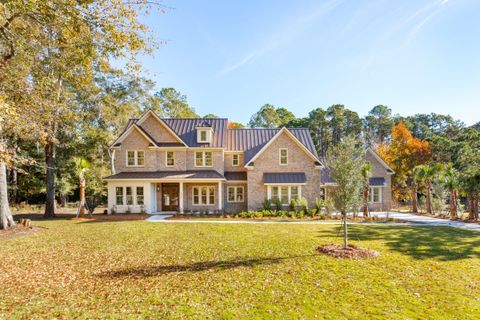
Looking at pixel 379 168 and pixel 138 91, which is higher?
pixel 138 91

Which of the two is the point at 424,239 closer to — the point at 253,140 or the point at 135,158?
the point at 253,140

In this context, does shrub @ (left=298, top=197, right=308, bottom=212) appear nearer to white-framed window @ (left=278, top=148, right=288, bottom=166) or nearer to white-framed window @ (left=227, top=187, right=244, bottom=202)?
white-framed window @ (left=278, top=148, right=288, bottom=166)

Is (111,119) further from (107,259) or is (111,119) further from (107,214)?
(107,259)

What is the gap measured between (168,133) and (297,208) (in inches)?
542

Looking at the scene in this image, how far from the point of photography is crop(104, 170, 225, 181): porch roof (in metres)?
23.8

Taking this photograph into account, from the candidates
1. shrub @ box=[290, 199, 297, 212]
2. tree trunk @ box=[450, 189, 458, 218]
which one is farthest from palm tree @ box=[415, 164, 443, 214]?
shrub @ box=[290, 199, 297, 212]

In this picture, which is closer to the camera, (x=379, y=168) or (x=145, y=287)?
(x=145, y=287)

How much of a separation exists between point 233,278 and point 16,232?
1401cm

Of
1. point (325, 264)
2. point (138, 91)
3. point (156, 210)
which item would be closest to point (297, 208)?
point (156, 210)

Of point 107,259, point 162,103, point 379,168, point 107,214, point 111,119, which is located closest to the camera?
point 107,259

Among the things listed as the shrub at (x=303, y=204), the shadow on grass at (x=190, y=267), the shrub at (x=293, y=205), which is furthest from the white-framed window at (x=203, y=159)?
the shadow on grass at (x=190, y=267)

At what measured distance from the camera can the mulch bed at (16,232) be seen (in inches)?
565

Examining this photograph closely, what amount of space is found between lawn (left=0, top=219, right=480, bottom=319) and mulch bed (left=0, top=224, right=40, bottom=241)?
880 millimetres

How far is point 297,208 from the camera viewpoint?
80.1ft
